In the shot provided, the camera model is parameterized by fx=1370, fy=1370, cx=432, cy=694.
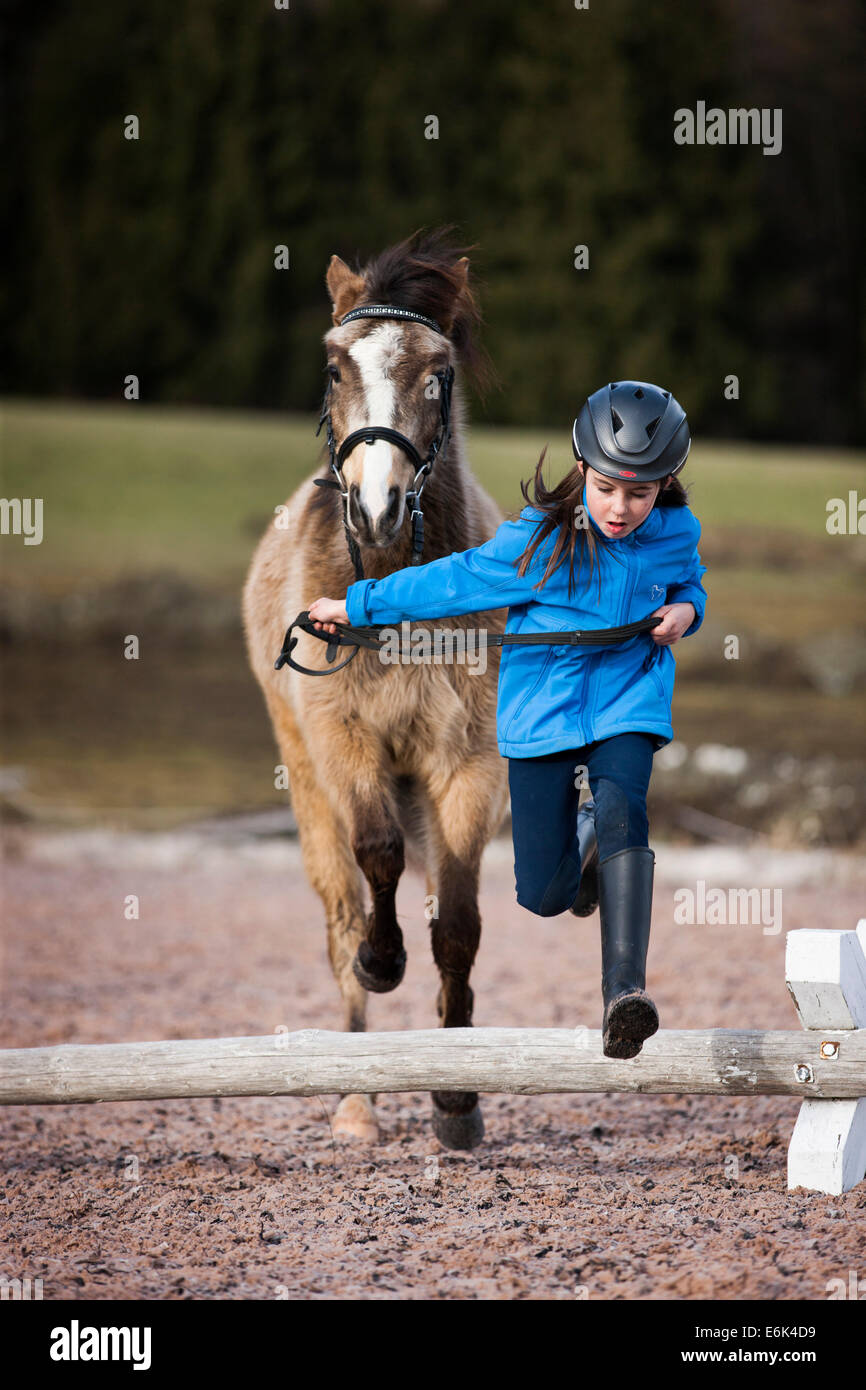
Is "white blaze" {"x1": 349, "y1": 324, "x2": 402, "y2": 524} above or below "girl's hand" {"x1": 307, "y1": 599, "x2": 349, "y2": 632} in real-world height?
above

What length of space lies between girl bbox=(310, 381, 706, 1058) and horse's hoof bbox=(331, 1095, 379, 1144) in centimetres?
167

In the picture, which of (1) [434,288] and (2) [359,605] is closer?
(2) [359,605]

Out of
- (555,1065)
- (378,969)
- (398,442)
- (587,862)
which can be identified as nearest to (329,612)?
(398,442)

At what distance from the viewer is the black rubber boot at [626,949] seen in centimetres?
341

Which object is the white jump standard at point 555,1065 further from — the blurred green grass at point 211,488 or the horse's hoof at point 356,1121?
the blurred green grass at point 211,488

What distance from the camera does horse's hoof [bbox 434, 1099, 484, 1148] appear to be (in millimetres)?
4777

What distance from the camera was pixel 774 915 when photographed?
9.20 meters

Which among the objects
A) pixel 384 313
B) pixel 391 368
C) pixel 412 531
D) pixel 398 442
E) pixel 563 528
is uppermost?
pixel 384 313

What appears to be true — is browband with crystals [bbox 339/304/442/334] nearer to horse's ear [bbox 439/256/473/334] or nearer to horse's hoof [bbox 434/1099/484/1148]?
horse's ear [bbox 439/256/473/334]

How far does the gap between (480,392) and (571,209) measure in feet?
52.4

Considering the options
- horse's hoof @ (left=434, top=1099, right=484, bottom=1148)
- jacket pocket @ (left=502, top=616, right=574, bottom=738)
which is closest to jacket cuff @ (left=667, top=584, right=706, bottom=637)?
jacket pocket @ (left=502, top=616, right=574, bottom=738)

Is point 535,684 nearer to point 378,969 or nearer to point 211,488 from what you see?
point 378,969

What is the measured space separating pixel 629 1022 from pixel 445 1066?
89cm

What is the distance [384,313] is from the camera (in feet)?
14.5
